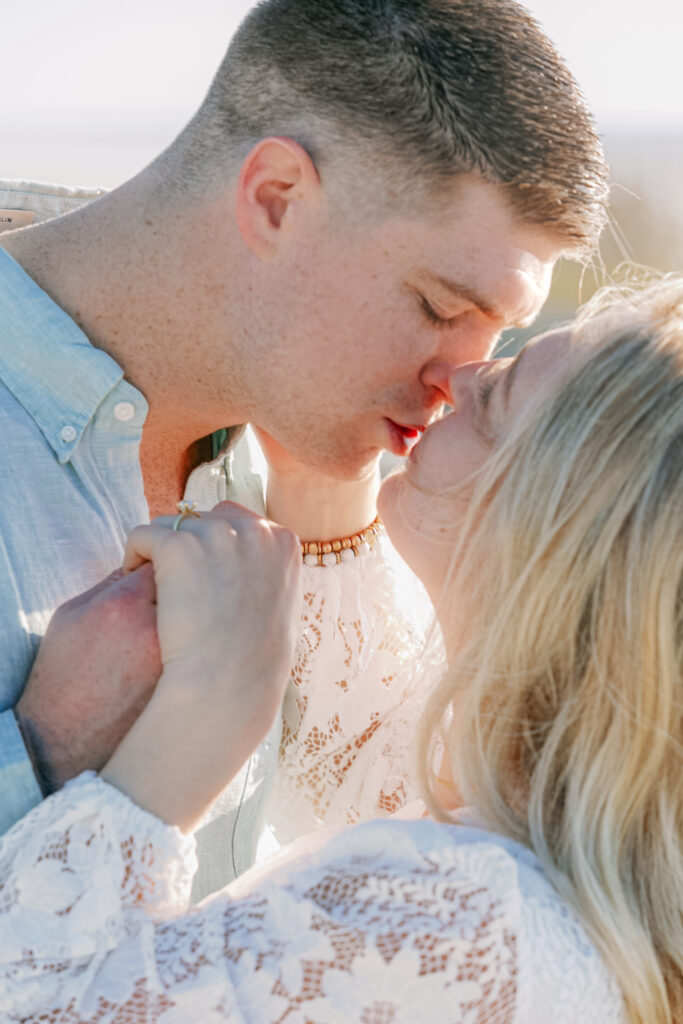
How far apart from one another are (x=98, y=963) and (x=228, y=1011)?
0.60 feet

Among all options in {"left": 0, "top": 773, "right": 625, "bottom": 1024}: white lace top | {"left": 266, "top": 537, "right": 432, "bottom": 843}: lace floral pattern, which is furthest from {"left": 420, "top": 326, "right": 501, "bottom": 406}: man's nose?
{"left": 0, "top": 773, "right": 625, "bottom": 1024}: white lace top

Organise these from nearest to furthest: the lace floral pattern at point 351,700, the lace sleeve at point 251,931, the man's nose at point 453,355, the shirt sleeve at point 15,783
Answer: the lace sleeve at point 251,931 → the shirt sleeve at point 15,783 → the man's nose at point 453,355 → the lace floral pattern at point 351,700

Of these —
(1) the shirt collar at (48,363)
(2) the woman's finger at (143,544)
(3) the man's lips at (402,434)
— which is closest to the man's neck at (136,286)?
(1) the shirt collar at (48,363)

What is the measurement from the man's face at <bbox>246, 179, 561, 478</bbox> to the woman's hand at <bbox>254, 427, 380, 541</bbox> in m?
0.19

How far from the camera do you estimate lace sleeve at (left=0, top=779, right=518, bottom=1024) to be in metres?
1.24

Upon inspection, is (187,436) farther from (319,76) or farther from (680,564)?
(680,564)

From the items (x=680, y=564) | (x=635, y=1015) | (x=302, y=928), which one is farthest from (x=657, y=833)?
(x=302, y=928)

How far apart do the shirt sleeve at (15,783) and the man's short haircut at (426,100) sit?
1137 millimetres

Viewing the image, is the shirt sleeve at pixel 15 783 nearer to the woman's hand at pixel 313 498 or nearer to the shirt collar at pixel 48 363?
the shirt collar at pixel 48 363

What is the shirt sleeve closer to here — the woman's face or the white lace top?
the white lace top

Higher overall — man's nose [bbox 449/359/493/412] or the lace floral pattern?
man's nose [bbox 449/359/493/412]

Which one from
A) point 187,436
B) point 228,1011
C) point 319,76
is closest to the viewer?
point 228,1011

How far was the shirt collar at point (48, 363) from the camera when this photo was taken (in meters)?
1.82

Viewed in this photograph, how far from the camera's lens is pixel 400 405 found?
83.8 inches
